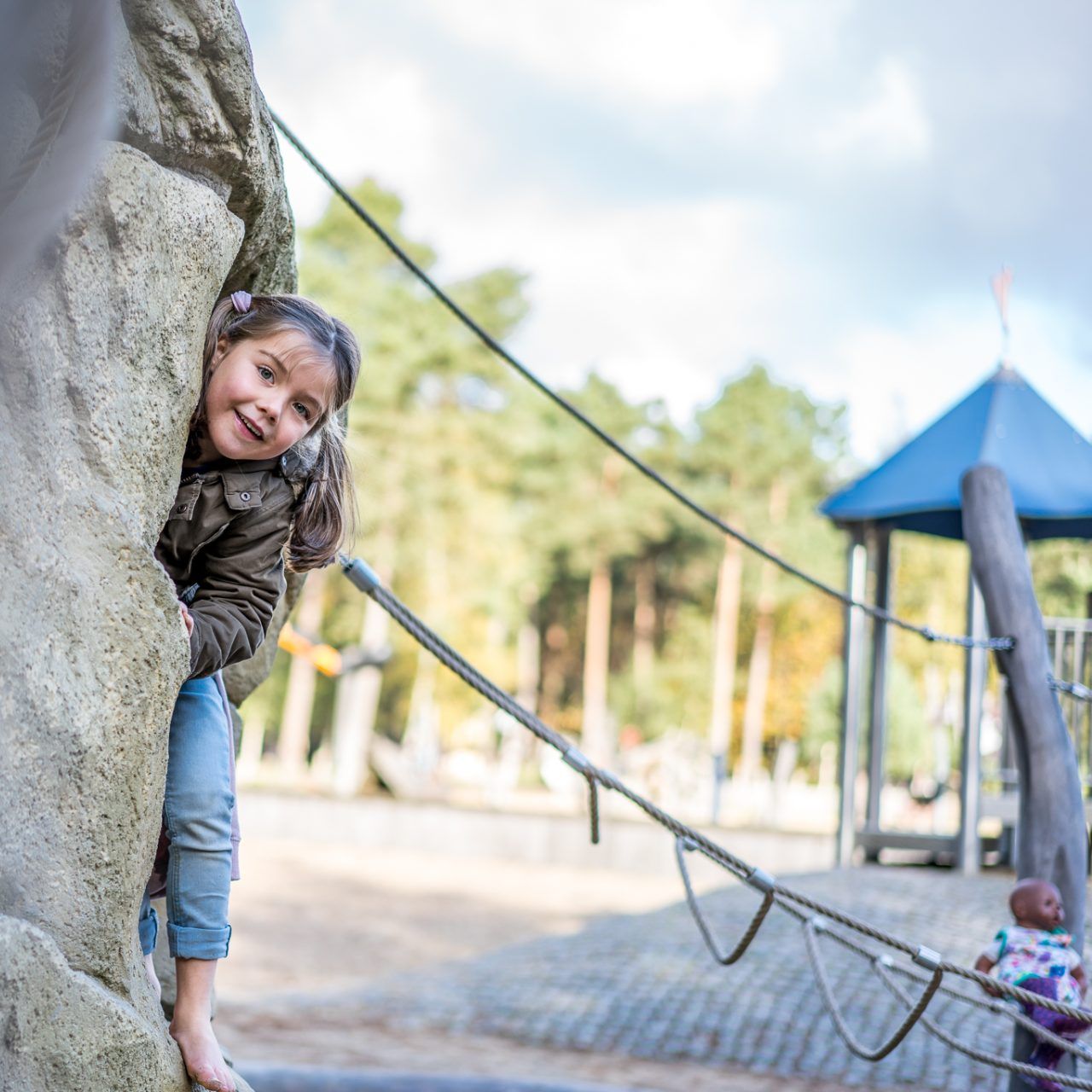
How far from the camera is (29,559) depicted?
190 cm

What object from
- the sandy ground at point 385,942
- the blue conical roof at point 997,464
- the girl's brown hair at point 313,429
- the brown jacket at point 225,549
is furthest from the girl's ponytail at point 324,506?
the blue conical roof at point 997,464

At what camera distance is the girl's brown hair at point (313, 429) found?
88.2 inches

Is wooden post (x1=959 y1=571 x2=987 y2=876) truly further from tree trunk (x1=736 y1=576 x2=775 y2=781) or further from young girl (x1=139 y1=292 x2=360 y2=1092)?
tree trunk (x1=736 y1=576 x2=775 y2=781)

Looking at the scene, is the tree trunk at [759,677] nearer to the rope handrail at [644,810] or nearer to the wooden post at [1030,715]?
the wooden post at [1030,715]

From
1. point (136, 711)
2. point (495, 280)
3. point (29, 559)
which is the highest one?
point (495, 280)

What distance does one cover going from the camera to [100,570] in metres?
1.95

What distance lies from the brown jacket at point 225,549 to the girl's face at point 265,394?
54mm

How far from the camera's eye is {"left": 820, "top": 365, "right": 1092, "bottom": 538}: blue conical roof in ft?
31.9

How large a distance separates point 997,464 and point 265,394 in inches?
321

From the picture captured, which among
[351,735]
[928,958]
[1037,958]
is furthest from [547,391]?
[351,735]

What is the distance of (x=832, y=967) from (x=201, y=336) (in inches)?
221

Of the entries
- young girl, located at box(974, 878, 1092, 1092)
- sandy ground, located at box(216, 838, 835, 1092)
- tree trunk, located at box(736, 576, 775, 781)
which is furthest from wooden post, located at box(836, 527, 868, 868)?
tree trunk, located at box(736, 576, 775, 781)

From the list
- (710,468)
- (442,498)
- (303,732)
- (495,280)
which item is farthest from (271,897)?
(710,468)

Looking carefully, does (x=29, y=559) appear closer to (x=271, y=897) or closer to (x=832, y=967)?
(x=832, y=967)
